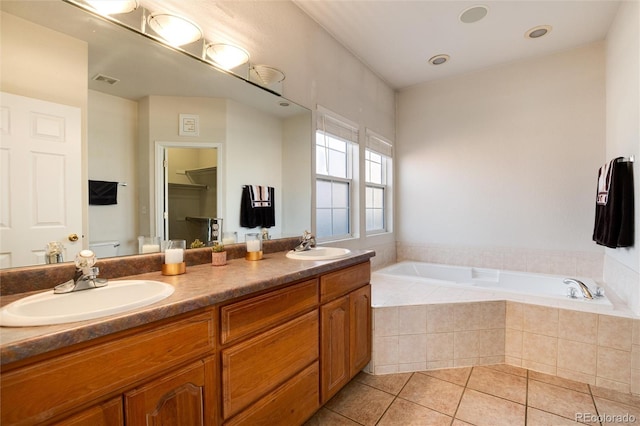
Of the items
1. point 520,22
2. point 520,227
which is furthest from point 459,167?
point 520,22

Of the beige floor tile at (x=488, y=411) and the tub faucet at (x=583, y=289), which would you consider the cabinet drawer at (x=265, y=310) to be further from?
the tub faucet at (x=583, y=289)

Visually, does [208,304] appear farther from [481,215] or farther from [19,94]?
[481,215]

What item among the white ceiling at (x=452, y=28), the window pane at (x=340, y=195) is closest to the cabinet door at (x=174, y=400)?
the window pane at (x=340, y=195)

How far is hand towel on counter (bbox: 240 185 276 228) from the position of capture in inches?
72.9

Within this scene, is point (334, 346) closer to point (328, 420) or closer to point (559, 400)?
point (328, 420)

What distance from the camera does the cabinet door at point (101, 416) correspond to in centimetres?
72

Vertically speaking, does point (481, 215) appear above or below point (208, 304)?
above

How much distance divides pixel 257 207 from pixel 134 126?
84 cm

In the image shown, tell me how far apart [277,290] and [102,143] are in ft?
3.19

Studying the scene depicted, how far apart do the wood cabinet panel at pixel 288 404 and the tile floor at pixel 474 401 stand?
0.88ft

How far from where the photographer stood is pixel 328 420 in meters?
1.63

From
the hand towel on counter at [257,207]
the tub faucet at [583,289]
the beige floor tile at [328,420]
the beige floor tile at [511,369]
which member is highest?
the hand towel on counter at [257,207]

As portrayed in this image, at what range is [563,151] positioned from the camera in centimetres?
285

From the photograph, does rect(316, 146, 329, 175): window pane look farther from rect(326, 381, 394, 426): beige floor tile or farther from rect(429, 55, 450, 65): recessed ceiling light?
rect(326, 381, 394, 426): beige floor tile
